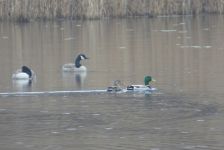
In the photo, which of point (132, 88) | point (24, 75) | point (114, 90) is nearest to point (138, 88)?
point (132, 88)

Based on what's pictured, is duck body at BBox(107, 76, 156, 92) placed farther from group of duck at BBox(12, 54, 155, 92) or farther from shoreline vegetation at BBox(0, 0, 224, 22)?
shoreline vegetation at BBox(0, 0, 224, 22)

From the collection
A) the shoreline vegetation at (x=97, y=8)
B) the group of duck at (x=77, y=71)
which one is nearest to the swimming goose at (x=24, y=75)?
the group of duck at (x=77, y=71)

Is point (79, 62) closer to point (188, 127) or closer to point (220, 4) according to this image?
point (188, 127)

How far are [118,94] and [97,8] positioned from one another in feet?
52.6

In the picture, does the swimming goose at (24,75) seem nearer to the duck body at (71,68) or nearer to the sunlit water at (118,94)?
the sunlit water at (118,94)

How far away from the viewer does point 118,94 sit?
14016 mm

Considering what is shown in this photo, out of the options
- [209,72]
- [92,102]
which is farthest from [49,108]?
[209,72]

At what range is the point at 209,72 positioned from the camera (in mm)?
16219

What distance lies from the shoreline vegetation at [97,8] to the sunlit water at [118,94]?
2611 millimetres

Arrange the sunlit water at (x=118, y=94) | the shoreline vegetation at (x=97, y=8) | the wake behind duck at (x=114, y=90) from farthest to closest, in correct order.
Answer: the shoreline vegetation at (x=97, y=8) < the wake behind duck at (x=114, y=90) < the sunlit water at (x=118, y=94)

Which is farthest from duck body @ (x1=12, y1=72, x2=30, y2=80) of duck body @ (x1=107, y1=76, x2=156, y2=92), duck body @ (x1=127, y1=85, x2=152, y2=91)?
duck body @ (x1=127, y1=85, x2=152, y2=91)

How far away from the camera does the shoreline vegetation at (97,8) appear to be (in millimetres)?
29016

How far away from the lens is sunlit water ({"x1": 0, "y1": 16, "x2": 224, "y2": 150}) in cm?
1049

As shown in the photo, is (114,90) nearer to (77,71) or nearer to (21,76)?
(21,76)
